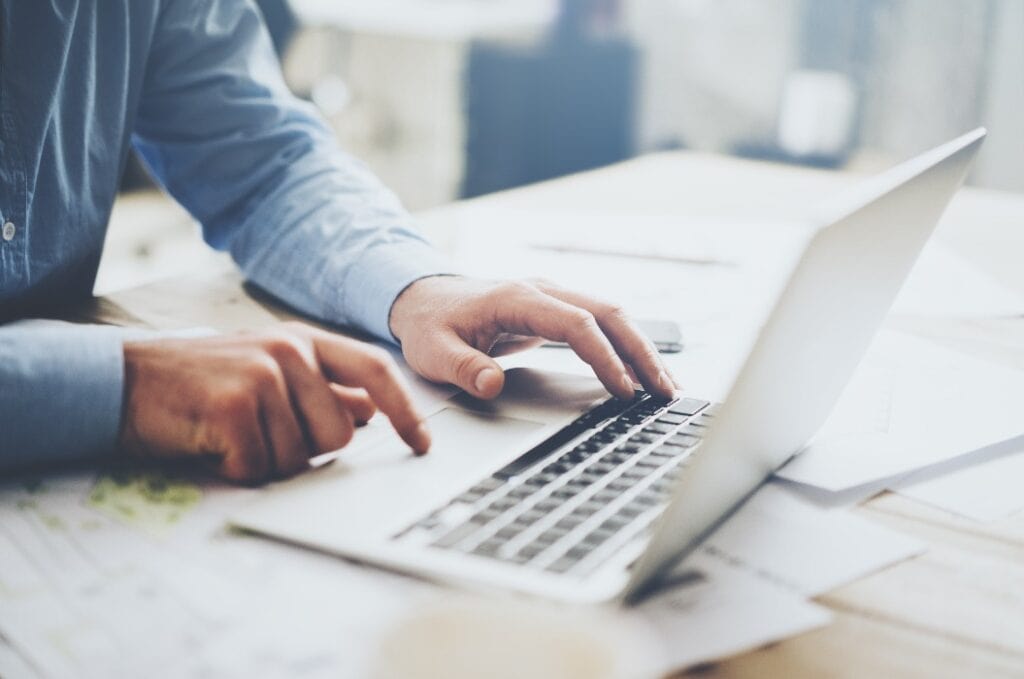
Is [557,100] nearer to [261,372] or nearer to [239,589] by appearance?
[261,372]

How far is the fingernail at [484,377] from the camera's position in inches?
27.3

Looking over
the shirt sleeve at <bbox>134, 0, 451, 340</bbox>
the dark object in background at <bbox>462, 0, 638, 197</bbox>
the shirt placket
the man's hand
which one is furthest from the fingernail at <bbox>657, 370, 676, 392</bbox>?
the dark object in background at <bbox>462, 0, 638, 197</bbox>

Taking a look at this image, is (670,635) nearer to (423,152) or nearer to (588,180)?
(588,180)

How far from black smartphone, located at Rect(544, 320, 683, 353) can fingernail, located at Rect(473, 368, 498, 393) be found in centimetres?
15

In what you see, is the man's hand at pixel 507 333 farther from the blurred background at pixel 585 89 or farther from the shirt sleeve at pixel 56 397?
the blurred background at pixel 585 89

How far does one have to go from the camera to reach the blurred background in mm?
3314

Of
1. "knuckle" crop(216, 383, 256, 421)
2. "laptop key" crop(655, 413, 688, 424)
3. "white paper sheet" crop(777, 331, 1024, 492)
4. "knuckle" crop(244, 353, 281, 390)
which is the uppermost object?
"knuckle" crop(244, 353, 281, 390)

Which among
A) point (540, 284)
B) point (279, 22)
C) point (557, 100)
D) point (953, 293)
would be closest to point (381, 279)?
point (540, 284)

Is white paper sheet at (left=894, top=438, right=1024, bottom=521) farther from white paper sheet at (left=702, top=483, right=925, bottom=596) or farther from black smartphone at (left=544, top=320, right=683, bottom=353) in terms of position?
black smartphone at (left=544, top=320, right=683, bottom=353)

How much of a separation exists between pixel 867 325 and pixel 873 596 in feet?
0.72

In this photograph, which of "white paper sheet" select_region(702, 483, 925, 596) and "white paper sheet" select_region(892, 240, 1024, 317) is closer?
"white paper sheet" select_region(702, 483, 925, 596)

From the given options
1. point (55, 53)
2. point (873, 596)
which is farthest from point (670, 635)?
point (55, 53)

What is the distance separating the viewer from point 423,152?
12.3 feet

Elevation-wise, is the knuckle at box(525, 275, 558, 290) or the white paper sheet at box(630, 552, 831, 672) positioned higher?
the knuckle at box(525, 275, 558, 290)
